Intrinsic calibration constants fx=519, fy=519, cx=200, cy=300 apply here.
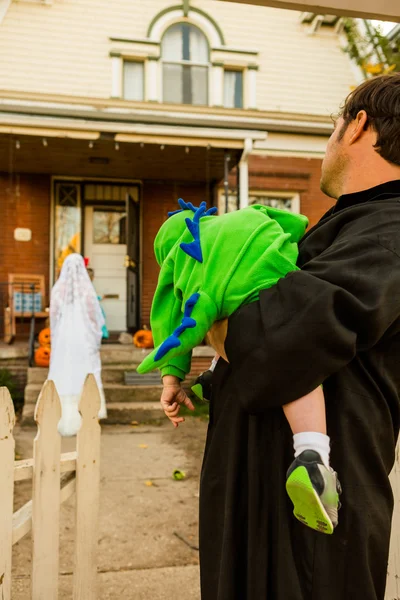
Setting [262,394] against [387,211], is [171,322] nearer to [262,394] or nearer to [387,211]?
[262,394]

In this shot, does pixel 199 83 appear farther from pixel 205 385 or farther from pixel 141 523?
pixel 205 385

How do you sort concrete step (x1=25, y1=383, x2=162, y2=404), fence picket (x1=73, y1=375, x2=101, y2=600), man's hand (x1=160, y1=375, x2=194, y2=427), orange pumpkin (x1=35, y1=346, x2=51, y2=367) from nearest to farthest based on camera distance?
1. man's hand (x1=160, y1=375, x2=194, y2=427)
2. fence picket (x1=73, y1=375, x2=101, y2=600)
3. concrete step (x1=25, y1=383, x2=162, y2=404)
4. orange pumpkin (x1=35, y1=346, x2=51, y2=367)

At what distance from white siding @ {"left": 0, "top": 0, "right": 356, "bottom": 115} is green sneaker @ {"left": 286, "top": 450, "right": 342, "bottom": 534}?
1003 cm

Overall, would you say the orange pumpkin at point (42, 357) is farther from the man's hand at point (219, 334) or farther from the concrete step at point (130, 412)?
the man's hand at point (219, 334)

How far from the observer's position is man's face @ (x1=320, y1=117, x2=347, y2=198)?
1.29 meters

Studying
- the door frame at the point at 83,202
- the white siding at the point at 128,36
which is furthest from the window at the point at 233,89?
the door frame at the point at 83,202

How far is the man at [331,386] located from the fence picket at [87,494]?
1090 mm

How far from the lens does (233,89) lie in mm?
10680

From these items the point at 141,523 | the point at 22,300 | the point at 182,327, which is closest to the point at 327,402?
the point at 182,327

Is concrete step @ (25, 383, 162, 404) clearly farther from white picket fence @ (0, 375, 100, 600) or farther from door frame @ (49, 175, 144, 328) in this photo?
white picket fence @ (0, 375, 100, 600)

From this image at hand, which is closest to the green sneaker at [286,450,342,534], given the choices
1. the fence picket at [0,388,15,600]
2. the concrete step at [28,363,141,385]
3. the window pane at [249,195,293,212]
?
the fence picket at [0,388,15,600]

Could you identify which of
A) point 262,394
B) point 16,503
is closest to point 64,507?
point 16,503

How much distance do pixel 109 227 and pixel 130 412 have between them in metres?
4.46

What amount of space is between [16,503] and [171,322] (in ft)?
11.0
